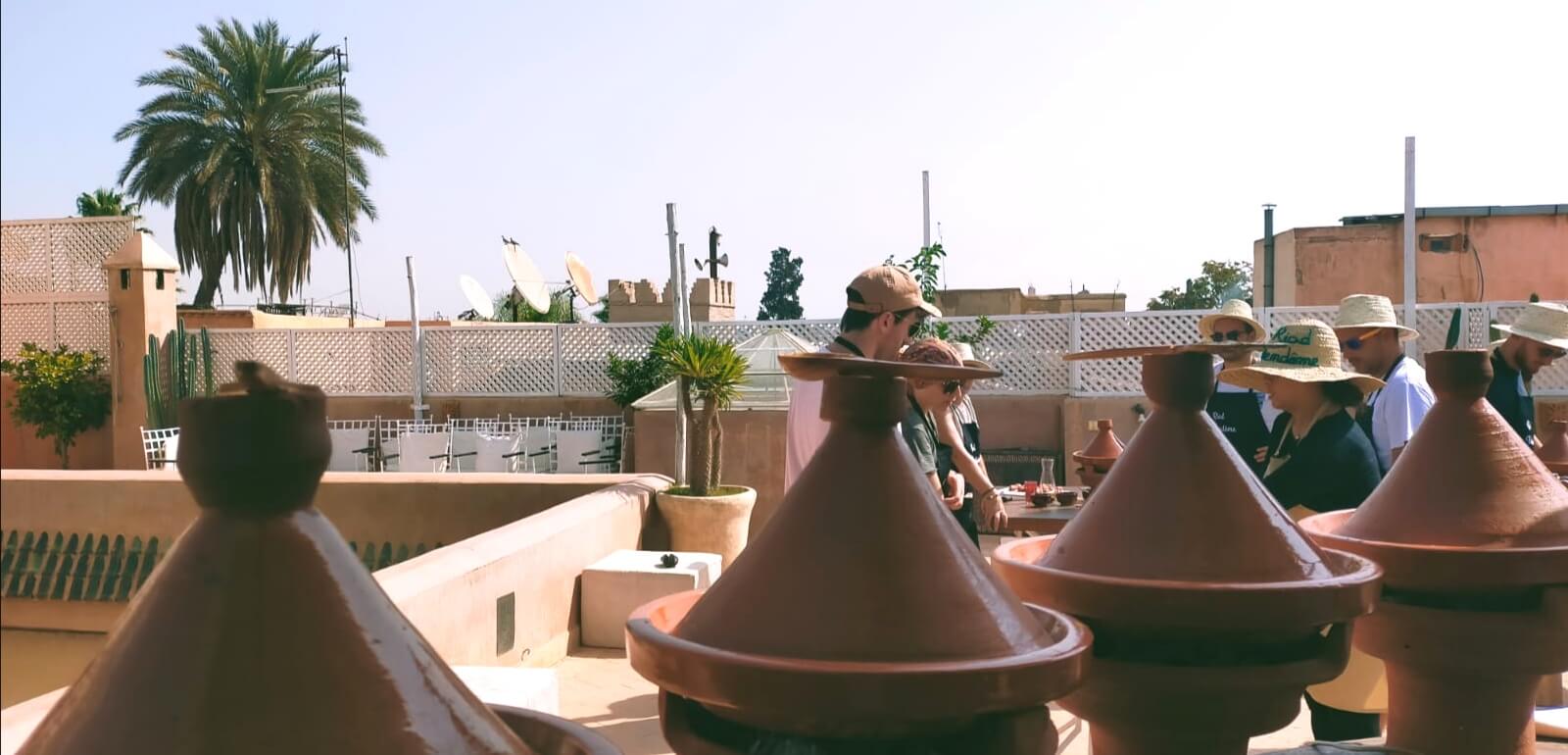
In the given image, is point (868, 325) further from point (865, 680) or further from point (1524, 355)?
point (1524, 355)

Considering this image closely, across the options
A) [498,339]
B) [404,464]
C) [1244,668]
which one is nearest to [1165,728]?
[1244,668]

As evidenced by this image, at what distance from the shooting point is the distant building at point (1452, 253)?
16281 mm

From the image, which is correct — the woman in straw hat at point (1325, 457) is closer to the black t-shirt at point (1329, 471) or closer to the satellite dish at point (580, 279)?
the black t-shirt at point (1329, 471)

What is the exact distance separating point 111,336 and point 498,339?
5009 mm

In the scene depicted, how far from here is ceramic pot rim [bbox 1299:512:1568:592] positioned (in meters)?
1.13

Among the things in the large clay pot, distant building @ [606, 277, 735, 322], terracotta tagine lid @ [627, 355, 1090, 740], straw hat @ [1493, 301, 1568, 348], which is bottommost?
the large clay pot

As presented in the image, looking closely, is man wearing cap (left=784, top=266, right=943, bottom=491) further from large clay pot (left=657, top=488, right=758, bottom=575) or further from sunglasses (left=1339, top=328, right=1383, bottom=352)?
large clay pot (left=657, top=488, right=758, bottom=575)

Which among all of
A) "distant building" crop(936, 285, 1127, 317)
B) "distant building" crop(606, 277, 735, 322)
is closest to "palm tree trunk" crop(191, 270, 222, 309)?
"distant building" crop(606, 277, 735, 322)

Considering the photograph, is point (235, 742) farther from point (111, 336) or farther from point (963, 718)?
point (111, 336)

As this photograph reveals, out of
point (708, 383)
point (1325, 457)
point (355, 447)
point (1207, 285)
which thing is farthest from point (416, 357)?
point (1207, 285)

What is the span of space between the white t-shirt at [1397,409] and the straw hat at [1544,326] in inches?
32.3

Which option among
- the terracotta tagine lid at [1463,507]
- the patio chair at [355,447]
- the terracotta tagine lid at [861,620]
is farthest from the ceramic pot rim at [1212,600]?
the patio chair at [355,447]

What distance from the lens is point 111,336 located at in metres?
14.5

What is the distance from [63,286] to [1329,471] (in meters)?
17.7
